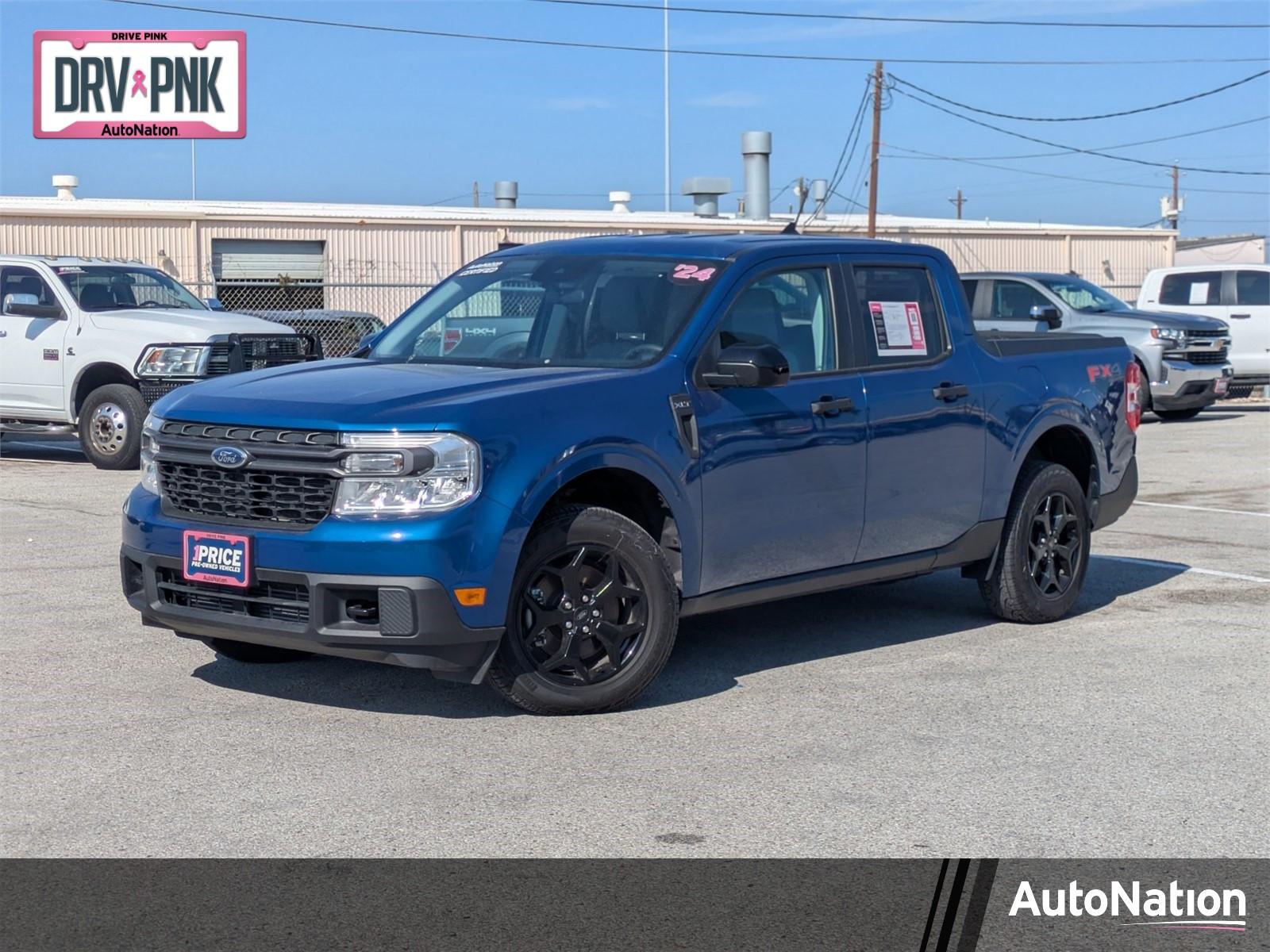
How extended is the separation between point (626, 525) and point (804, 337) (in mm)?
1448

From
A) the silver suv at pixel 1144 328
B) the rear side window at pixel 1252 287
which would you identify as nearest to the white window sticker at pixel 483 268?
the silver suv at pixel 1144 328

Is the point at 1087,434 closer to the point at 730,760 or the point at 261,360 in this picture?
the point at 730,760

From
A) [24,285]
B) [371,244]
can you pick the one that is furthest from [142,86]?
[24,285]

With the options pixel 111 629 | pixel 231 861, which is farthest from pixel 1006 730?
pixel 111 629

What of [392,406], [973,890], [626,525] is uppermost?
[392,406]

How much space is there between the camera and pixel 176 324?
1476 centimetres

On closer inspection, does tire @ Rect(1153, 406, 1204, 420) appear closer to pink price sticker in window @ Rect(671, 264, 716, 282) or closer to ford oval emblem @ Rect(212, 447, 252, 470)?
pink price sticker in window @ Rect(671, 264, 716, 282)

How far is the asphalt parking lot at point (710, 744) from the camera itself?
4.84 meters

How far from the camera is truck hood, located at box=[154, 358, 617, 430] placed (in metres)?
5.79

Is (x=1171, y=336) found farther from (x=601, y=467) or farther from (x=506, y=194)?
(x=506, y=194)

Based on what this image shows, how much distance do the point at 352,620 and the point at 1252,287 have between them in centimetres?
2049

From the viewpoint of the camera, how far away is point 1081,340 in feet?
28.4

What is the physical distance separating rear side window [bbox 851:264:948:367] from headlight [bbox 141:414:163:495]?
2.99m

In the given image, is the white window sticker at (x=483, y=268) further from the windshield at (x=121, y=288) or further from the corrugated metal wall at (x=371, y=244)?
the corrugated metal wall at (x=371, y=244)
